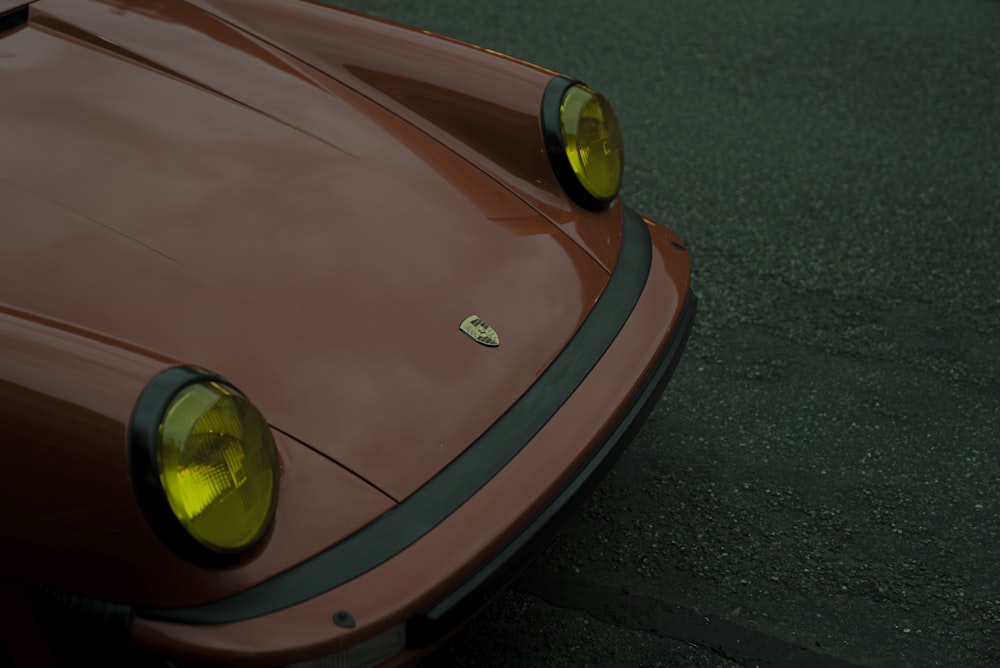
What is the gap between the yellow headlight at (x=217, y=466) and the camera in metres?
1.49

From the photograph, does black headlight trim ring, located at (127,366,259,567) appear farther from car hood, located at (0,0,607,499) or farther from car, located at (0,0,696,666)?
car hood, located at (0,0,607,499)

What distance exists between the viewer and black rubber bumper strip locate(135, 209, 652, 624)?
1.54 meters

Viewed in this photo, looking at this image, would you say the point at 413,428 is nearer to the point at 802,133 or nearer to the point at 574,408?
the point at 574,408

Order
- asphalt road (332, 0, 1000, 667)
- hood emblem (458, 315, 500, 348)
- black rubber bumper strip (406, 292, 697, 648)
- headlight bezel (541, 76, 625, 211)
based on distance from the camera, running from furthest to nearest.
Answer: headlight bezel (541, 76, 625, 211) → asphalt road (332, 0, 1000, 667) → hood emblem (458, 315, 500, 348) → black rubber bumper strip (406, 292, 697, 648)

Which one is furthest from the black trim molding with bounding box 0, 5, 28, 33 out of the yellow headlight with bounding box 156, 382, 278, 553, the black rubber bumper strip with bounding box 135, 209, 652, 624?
the black rubber bumper strip with bounding box 135, 209, 652, 624

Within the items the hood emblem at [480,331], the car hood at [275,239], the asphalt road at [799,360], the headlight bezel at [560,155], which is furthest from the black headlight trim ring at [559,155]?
the asphalt road at [799,360]

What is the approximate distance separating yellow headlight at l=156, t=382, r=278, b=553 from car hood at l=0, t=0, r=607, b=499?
157 mm

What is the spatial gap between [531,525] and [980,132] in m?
3.21

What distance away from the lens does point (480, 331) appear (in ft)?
6.51

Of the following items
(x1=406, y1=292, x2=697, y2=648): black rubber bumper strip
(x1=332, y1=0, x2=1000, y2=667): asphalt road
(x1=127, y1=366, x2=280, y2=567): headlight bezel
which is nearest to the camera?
(x1=127, y1=366, x2=280, y2=567): headlight bezel

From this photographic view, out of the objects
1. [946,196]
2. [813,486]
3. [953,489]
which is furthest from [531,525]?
[946,196]

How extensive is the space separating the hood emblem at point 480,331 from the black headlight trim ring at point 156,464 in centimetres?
58

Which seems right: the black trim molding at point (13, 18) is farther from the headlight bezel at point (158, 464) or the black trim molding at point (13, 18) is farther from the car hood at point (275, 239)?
the headlight bezel at point (158, 464)

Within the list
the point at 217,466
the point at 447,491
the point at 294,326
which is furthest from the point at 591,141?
the point at 217,466
